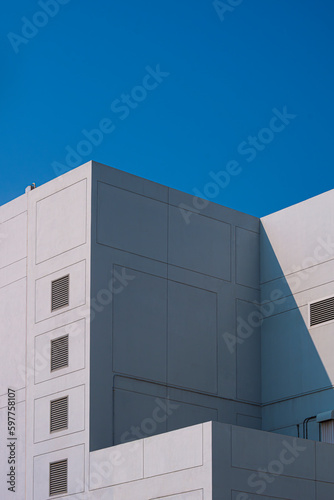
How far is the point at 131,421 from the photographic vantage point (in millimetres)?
28281

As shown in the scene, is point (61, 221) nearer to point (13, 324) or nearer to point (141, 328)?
point (13, 324)

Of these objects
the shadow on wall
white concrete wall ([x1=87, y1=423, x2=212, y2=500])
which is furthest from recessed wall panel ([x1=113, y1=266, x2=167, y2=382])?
the shadow on wall

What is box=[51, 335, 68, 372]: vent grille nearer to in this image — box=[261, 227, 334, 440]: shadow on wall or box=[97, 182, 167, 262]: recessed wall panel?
box=[97, 182, 167, 262]: recessed wall panel

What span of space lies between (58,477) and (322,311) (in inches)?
351

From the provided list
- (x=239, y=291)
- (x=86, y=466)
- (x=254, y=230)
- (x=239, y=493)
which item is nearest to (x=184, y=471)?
(x=239, y=493)

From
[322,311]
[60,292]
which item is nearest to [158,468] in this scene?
[60,292]

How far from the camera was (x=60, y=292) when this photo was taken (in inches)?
1161

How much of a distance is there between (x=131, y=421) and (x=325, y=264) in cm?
741

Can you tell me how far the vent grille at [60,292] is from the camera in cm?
2928

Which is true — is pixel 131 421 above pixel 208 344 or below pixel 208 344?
below

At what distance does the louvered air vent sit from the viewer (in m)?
28.0

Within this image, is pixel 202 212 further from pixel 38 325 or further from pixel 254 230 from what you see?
pixel 38 325

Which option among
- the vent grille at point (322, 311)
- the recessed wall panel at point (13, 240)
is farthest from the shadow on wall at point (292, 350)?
the recessed wall panel at point (13, 240)

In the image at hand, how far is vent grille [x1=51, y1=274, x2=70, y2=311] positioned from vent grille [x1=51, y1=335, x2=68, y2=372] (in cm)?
97
